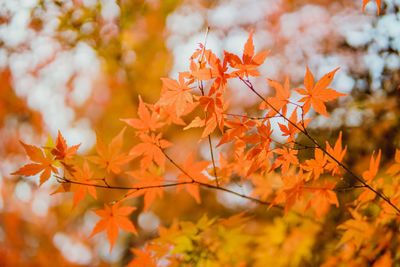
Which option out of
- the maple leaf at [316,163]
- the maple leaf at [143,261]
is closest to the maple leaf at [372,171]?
the maple leaf at [316,163]

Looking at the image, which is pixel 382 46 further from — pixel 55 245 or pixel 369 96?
pixel 55 245

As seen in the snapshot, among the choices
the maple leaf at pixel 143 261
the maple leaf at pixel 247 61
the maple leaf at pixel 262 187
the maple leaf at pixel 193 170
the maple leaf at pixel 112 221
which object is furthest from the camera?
the maple leaf at pixel 262 187

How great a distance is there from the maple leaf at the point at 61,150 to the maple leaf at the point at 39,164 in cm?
4

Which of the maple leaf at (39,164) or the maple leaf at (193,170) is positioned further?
the maple leaf at (193,170)

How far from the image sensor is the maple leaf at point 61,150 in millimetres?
1047

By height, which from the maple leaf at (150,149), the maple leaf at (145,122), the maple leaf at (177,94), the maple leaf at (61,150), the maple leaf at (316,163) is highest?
the maple leaf at (177,94)

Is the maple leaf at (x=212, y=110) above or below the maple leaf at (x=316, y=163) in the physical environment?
above

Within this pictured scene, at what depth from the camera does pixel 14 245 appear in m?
4.46

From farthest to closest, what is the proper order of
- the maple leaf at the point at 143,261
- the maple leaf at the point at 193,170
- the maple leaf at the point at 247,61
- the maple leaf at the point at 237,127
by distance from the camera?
the maple leaf at the point at 143,261, the maple leaf at the point at 193,170, the maple leaf at the point at 237,127, the maple leaf at the point at 247,61

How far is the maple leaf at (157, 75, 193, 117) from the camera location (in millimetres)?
1095

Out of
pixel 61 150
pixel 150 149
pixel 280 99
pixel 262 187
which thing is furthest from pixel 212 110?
pixel 262 187

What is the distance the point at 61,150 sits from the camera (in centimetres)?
106

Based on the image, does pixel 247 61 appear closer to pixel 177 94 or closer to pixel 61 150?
pixel 177 94

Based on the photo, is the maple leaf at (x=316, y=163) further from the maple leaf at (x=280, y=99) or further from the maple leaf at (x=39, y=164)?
the maple leaf at (x=39, y=164)
